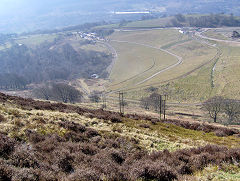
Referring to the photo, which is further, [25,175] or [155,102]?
[155,102]

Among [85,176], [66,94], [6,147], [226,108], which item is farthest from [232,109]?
[66,94]

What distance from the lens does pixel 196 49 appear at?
155125 mm

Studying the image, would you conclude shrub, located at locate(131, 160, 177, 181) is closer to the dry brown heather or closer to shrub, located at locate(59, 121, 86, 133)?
the dry brown heather

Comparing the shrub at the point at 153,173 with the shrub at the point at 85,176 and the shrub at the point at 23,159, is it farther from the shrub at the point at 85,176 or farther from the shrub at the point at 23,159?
the shrub at the point at 23,159

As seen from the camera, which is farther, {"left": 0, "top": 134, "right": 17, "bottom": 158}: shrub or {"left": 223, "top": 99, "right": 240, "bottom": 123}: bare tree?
{"left": 223, "top": 99, "right": 240, "bottom": 123}: bare tree

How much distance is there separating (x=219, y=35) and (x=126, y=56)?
262ft

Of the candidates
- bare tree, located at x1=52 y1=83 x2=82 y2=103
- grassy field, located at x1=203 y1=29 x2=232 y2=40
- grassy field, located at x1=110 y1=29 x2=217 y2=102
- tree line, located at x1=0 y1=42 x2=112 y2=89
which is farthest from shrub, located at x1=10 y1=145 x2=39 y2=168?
grassy field, located at x1=203 y1=29 x2=232 y2=40

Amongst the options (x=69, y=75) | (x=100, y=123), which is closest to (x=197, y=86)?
(x=100, y=123)

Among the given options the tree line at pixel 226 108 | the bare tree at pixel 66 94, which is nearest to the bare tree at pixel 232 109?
the tree line at pixel 226 108

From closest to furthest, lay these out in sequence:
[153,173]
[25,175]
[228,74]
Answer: [25,175]
[153,173]
[228,74]

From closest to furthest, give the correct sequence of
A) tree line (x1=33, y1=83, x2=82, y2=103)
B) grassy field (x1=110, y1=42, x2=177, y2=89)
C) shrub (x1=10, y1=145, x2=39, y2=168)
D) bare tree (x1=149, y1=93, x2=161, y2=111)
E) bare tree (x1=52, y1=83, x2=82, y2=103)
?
shrub (x1=10, y1=145, x2=39, y2=168)
bare tree (x1=149, y1=93, x2=161, y2=111)
bare tree (x1=52, y1=83, x2=82, y2=103)
tree line (x1=33, y1=83, x2=82, y2=103)
grassy field (x1=110, y1=42, x2=177, y2=89)

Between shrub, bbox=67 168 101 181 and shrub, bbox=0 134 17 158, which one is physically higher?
shrub, bbox=0 134 17 158

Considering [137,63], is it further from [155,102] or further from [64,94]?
[155,102]

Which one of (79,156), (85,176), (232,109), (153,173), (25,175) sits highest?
(25,175)
